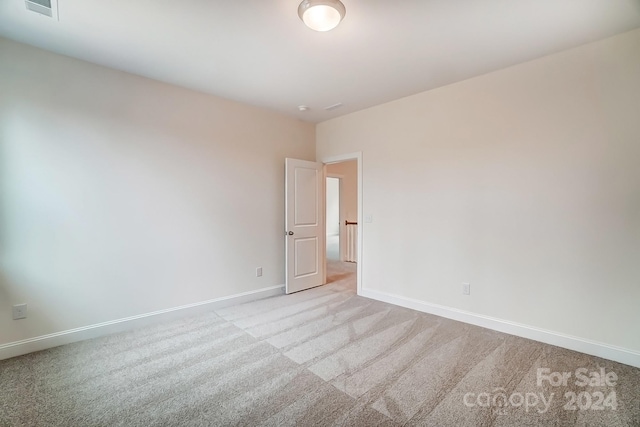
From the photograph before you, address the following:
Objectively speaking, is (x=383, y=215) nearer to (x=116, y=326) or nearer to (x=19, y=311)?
(x=116, y=326)

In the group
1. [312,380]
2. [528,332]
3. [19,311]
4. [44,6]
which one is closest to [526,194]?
[528,332]

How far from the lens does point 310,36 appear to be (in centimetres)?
227

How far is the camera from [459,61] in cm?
268

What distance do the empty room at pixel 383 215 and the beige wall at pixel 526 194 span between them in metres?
0.02

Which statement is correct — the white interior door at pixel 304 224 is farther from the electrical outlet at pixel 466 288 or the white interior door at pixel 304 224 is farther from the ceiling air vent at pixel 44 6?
the ceiling air vent at pixel 44 6

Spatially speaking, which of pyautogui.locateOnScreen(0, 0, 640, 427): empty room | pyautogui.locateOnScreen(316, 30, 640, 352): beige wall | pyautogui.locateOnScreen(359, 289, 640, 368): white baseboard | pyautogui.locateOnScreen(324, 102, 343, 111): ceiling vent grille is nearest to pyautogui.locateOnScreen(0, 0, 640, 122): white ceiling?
pyautogui.locateOnScreen(0, 0, 640, 427): empty room

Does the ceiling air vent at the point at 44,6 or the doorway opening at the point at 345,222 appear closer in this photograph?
the ceiling air vent at the point at 44,6

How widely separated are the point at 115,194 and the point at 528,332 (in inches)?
169

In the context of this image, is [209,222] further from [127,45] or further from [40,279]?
[127,45]

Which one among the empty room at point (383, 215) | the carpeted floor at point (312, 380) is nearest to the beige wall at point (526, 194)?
the empty room at point (383, 215)

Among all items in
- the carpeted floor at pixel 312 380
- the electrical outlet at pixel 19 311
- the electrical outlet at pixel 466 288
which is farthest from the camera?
the electrical outlet at pixel 466 288

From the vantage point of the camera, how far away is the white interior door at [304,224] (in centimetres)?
420

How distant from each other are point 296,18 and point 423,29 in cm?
98

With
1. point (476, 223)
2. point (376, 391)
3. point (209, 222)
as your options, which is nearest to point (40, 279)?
point (209, 222)
